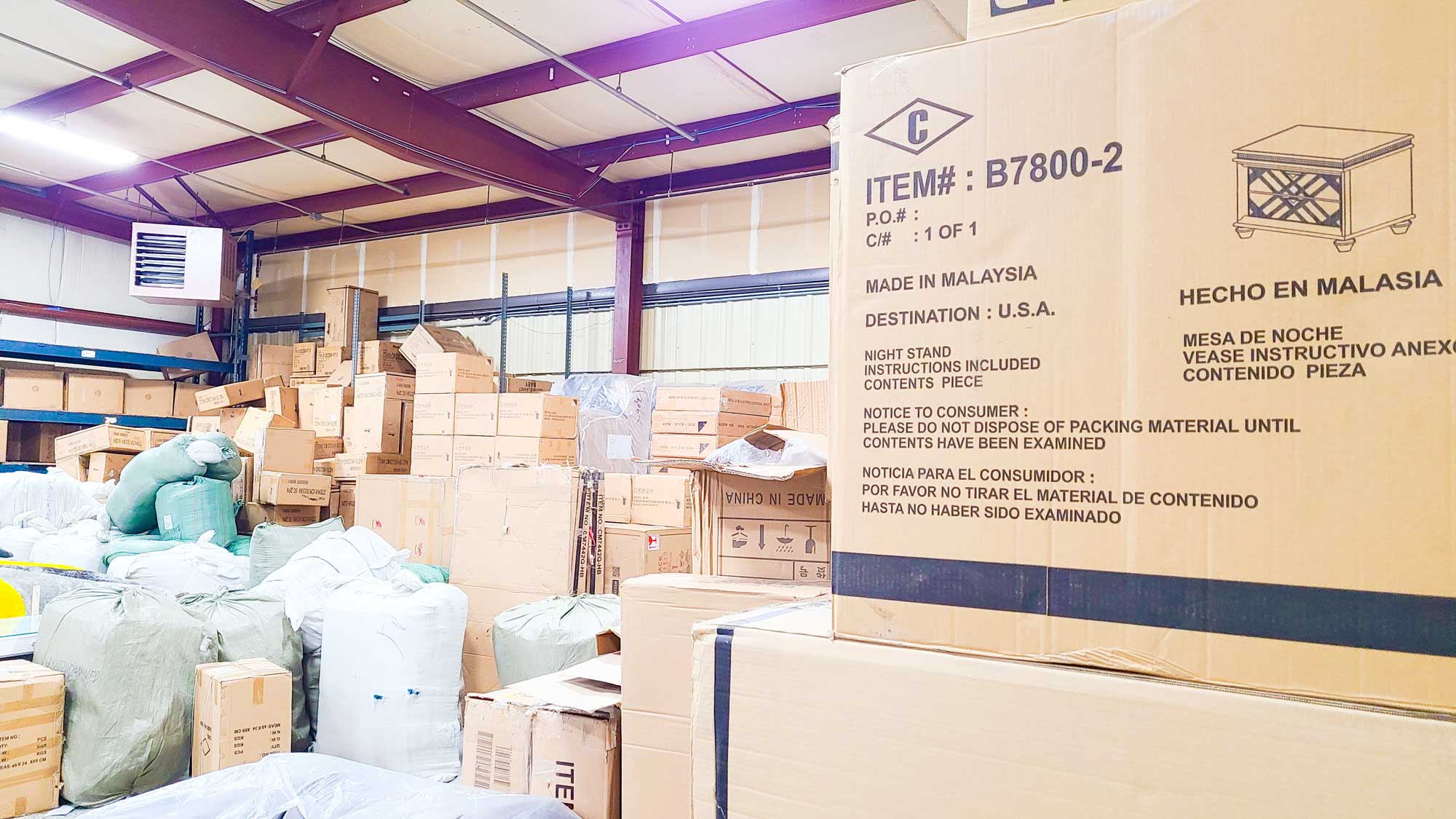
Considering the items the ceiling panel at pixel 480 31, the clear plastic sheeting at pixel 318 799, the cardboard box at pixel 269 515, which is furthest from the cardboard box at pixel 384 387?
the clear plastic sheeting at pixel 318 799

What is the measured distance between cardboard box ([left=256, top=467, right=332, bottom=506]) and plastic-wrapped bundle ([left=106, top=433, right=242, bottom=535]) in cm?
55

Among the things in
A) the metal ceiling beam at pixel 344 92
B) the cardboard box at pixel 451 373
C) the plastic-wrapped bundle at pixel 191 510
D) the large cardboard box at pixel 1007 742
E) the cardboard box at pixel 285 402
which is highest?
the metal ceiling beam at pixel 344 92

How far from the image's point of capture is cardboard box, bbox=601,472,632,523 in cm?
455

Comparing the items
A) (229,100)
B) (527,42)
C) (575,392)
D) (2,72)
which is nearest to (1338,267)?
(527,42)

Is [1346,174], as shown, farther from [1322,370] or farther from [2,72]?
[2,72]

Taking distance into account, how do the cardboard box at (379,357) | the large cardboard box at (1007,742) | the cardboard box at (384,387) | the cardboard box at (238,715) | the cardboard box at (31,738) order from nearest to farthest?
Answer: the large cardboard box at (1007,742), the cardboard box at (31,738), the cardboard box at (238,715), the cardboard box at (384,387), the cardboard box at (379,357)

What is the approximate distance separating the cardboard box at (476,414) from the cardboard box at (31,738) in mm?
2610

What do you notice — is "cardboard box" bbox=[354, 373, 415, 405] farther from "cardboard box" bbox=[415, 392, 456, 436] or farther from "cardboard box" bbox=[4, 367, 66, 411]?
"cardboard box" bbox=[4, 367, 66, 411]

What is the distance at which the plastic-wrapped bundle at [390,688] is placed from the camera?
2883 mm

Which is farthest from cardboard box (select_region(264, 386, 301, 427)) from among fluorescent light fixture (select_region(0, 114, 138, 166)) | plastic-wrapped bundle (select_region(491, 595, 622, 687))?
plastic-wrapped bundle (select_region(491, 595, 622, 687))

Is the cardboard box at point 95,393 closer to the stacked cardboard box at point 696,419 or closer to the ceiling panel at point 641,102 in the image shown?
the ceiling panel at point 641,102

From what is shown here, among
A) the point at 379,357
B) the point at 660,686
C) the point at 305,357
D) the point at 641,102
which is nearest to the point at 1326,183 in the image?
the point at 660,686

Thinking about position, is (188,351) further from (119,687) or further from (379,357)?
(119,687)

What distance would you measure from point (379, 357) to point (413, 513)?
3023 millimetres
